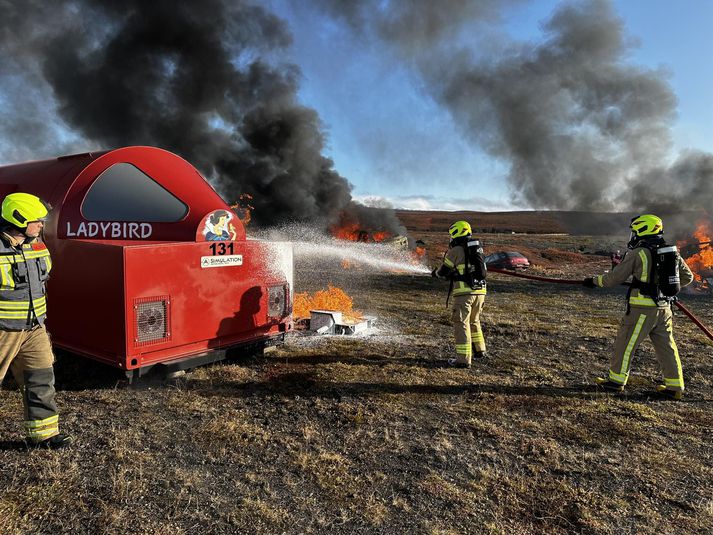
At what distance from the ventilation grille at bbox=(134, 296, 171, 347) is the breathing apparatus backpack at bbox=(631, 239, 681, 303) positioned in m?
4.88

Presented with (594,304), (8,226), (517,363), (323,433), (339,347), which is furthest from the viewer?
(594,304)

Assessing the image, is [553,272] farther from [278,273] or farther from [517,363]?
[278,273]

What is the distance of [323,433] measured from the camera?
4020mm

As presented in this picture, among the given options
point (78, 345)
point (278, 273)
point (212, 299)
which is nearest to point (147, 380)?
point (78, 345)

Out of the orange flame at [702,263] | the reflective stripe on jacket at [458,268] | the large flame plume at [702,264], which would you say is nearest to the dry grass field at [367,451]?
the reflective stripe on jacket at [458,268]

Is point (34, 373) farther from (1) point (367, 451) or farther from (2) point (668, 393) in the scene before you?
(2) point (668, 393)

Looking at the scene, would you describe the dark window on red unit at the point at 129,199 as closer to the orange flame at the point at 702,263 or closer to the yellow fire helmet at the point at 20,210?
the yellow fire helmet at the point at 20,210

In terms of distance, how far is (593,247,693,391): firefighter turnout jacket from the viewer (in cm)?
507

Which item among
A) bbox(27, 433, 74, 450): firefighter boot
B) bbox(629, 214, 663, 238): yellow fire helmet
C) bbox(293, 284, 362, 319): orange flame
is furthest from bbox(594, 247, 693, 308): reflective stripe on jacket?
bbox(27, 433, 74, 450): firefighter boot

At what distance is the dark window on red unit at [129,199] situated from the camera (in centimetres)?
502

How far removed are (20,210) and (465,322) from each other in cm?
478

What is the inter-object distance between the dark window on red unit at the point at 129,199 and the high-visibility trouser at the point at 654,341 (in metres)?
4.98

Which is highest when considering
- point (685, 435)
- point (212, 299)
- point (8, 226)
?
point (8, 226)

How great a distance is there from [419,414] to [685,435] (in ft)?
7.51
